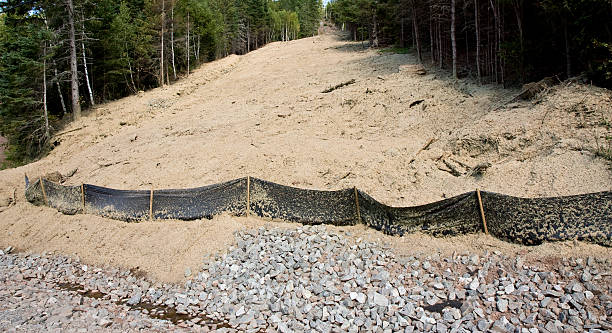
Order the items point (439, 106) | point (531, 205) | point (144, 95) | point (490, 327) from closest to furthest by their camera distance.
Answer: point (490, 327)
point (531, 205)
point (439, 106)
point (144, 95)

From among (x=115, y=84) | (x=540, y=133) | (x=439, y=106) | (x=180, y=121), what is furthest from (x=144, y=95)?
(x=540, y=133)

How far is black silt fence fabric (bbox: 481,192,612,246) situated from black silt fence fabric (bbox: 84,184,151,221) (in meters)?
8.43

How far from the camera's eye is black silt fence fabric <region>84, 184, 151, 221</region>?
930 centimetres

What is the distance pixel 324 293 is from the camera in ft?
19.7

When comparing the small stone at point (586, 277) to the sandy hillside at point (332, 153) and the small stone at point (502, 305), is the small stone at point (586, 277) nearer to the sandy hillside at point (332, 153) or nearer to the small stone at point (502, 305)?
the sandy hillside at point (332, 153)

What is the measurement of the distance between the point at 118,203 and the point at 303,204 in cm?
557

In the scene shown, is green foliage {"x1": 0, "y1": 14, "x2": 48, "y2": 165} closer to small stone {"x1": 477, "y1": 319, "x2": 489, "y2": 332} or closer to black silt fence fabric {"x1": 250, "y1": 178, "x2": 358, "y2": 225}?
black silt fence fabric {"x1": 250, "y1": 178, "x2": 358, "y2": 225}

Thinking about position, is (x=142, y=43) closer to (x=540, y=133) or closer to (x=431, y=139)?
(x=431, y=139)

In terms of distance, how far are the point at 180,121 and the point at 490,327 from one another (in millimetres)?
16454

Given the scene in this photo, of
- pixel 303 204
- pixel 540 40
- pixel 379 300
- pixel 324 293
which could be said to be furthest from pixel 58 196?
pixel 540 40

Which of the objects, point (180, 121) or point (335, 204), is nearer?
point (335, 204)

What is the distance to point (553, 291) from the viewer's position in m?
5.09

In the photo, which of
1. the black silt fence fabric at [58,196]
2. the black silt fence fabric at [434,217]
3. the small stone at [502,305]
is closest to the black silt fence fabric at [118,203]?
the black silt fence fabric at [58,196]

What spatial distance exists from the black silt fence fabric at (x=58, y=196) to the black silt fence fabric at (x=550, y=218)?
11461 mm
